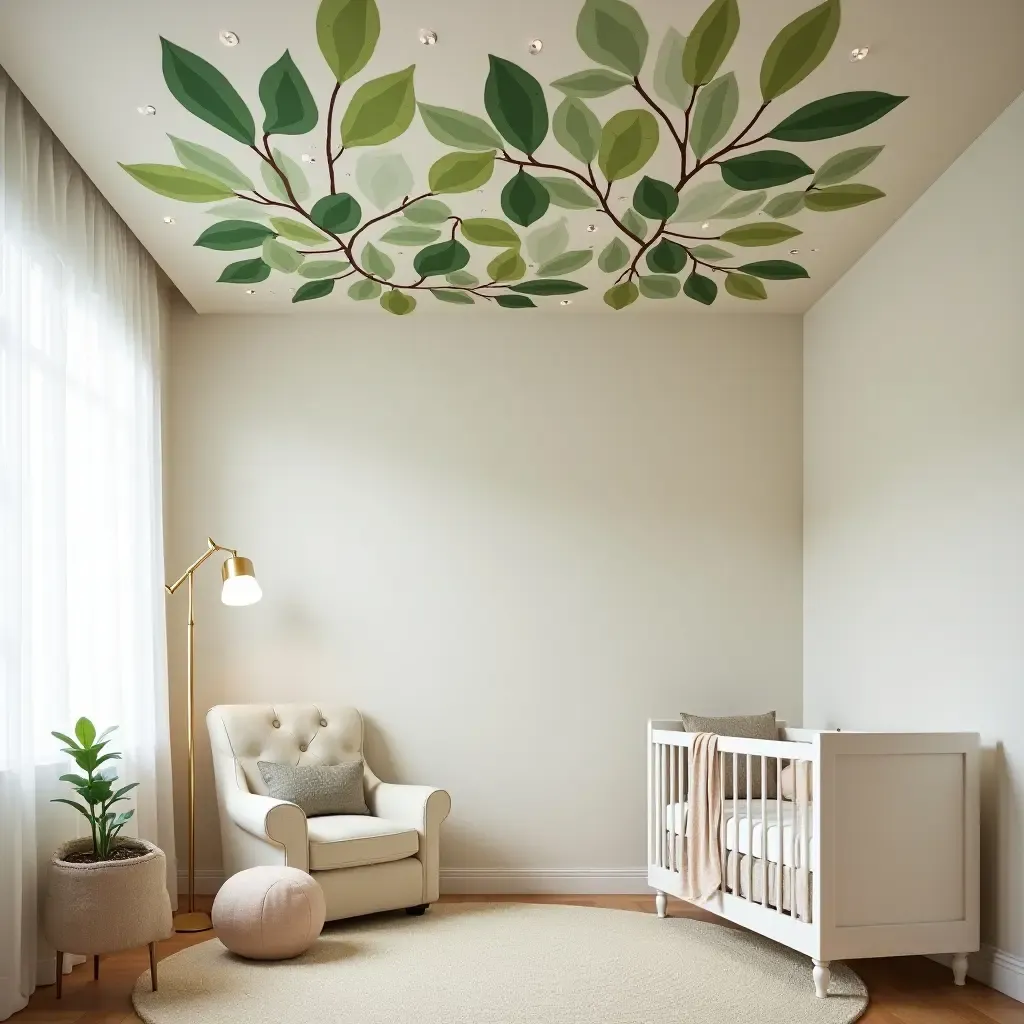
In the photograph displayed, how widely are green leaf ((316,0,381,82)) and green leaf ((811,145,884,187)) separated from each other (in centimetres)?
162

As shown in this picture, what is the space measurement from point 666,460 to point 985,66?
252 centimetres

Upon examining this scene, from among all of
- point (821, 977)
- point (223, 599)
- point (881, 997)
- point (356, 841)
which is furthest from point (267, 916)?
point (881, 997)

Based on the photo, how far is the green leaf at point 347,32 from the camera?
2832 millimetres

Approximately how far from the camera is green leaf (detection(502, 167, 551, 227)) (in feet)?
12.6

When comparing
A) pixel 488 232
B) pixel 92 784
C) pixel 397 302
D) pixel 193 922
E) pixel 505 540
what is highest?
pixel 488 232

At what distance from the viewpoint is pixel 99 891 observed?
329 centimetres

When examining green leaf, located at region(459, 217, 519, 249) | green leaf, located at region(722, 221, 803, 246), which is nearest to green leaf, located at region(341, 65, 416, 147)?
green leaf, located at region(459, 217, 519, 249)

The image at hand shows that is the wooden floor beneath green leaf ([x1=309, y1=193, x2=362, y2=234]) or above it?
beneath

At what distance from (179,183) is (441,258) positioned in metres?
1.15

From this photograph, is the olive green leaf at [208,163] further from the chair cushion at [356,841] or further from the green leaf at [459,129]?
the chair cushion at [356,841]

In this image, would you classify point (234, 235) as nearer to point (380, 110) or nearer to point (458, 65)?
point (380, 110)

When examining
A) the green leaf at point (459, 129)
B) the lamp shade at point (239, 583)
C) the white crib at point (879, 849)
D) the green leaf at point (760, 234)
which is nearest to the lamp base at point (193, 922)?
the lamp shade at point (239, 583)

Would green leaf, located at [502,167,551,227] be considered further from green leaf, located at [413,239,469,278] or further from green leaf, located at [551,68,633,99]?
green leaf, located at [551,68,633,99]

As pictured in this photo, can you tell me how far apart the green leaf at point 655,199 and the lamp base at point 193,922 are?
10.7ft
